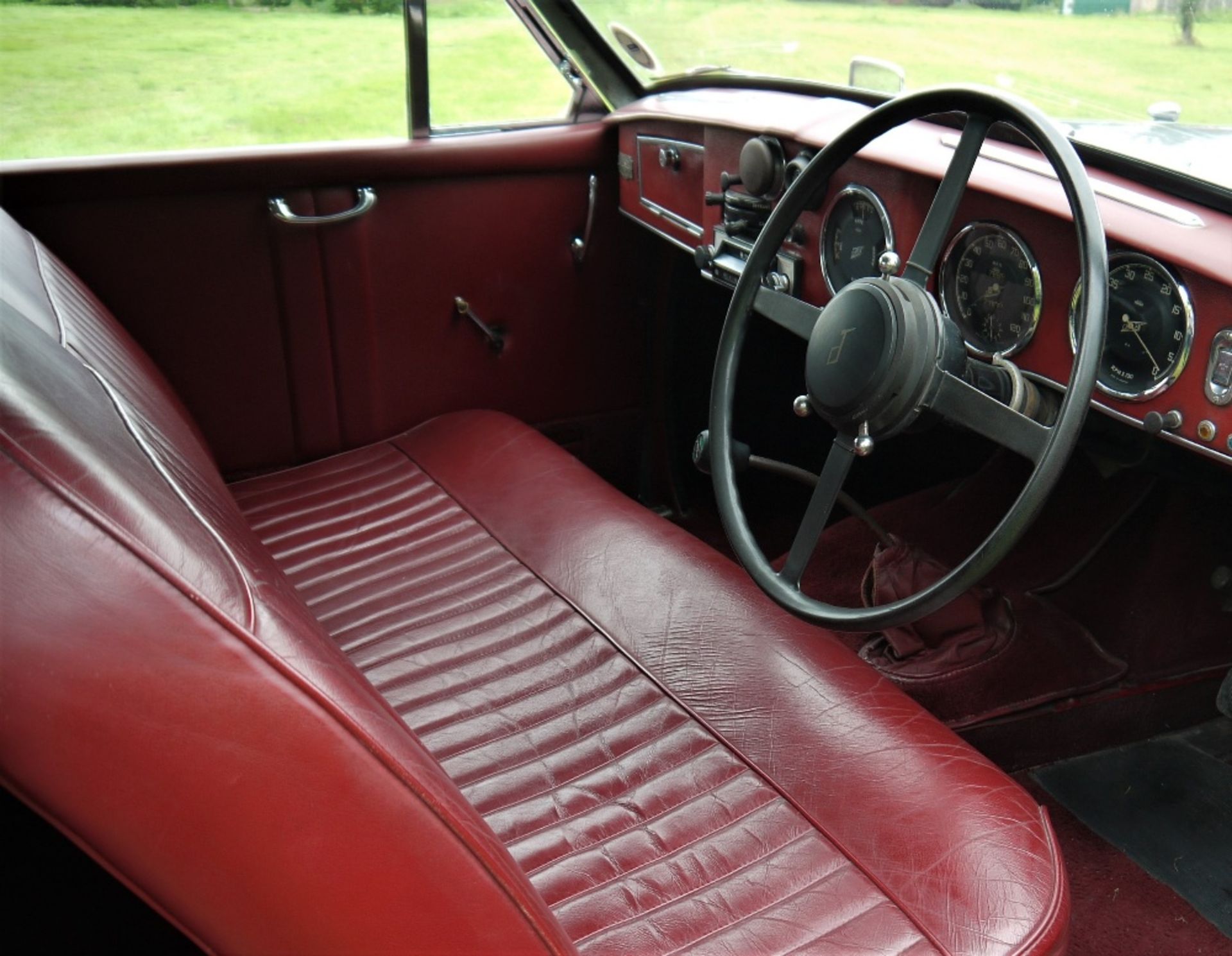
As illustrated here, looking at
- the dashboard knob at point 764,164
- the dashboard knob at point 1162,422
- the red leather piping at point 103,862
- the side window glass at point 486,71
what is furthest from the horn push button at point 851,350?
the side window glass at point 486,71

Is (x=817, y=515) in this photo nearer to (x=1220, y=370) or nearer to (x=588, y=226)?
(x=1220, y=370)

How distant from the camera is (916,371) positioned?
1.22 m

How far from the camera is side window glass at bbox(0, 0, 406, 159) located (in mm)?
2006

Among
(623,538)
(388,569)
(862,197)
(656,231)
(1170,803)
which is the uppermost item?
(862,197)

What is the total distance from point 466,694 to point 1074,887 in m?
0.94

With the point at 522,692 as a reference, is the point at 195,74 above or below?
above

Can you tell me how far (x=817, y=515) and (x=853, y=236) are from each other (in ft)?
1.60

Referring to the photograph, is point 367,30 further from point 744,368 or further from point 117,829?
point 117,829

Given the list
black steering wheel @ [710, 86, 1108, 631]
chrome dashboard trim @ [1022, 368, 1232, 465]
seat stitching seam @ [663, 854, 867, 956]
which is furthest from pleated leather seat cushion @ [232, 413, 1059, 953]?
chrome dashboard trim @ [1022, 368, 1232, 465]

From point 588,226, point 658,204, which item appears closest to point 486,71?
point 588,226

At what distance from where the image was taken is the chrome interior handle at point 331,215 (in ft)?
6.51

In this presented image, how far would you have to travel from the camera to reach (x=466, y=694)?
1.36 metres

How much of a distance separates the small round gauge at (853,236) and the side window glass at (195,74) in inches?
36.0

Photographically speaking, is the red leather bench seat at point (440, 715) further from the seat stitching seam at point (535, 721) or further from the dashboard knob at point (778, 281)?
the dashboard knob at point (778, 281)
